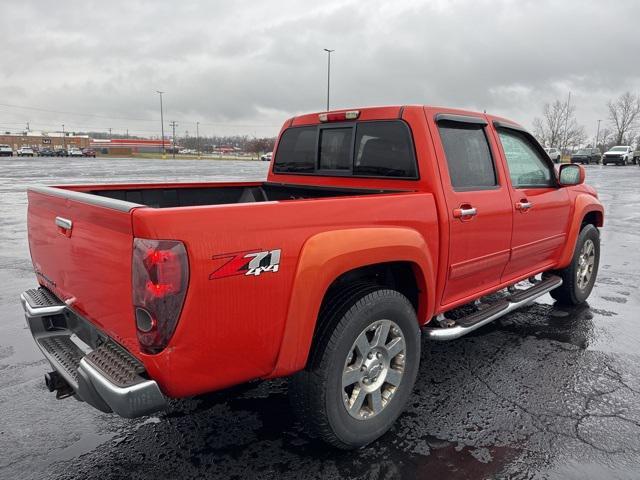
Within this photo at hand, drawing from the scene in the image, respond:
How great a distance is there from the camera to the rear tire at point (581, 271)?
16.8 feet

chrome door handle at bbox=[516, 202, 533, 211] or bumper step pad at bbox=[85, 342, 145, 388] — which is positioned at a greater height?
chrome door handle at bbox=[516, 202, 533, 211]

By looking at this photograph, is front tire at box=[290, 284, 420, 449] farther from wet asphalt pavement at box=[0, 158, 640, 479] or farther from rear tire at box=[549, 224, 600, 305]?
rear tire at box=[549, 224, 600, 305]

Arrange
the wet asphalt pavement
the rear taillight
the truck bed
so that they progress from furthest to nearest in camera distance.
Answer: the truck bed → the wet asphalt pavement → the rear taillight

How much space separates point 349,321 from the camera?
2582 millimetres

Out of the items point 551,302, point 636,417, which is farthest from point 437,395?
point 551,302

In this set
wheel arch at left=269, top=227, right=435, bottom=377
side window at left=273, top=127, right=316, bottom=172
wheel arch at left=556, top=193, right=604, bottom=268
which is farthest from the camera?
wheel arch at left=556, top=193, right=604, bottom=268

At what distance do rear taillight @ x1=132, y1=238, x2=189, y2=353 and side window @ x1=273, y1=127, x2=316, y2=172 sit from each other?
235 centimetres

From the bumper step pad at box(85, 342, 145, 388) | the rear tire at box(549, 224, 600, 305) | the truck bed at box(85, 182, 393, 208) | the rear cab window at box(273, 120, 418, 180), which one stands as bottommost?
the rear tire at box(549, 224, 600, 305)

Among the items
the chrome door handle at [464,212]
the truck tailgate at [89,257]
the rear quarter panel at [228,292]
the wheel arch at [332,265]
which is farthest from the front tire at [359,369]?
the truck tailgate at [89,257]

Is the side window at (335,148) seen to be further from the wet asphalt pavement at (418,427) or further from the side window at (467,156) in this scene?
the wet asphalt pavement at (418,427)

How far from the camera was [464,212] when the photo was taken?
3262mm

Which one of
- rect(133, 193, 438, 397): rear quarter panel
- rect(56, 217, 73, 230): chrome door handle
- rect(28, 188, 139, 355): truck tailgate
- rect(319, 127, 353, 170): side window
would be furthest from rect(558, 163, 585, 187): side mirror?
rect(56, 217, 73, 230): chrome door handle

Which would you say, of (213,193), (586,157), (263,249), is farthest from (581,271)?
(586,157)

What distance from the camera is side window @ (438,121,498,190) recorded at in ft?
11.3
